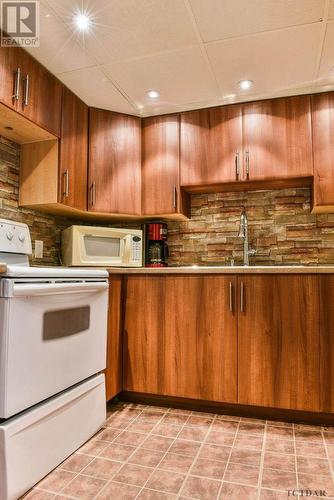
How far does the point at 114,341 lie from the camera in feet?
7.24

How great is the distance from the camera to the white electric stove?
129 cm

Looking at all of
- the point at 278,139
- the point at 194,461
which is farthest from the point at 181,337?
the point at 278,139

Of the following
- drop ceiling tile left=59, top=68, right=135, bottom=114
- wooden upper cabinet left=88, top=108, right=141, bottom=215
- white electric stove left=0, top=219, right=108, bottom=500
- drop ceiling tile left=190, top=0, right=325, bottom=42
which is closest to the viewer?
white electric stove left=0, top=219, right=108, bottom=500

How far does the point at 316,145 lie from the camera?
2377 mm

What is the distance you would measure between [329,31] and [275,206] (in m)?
1.18

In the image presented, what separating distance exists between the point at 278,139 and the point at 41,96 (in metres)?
1.59

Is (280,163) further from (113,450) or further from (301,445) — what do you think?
(113,450)

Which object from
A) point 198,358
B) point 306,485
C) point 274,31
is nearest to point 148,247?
point 198,358

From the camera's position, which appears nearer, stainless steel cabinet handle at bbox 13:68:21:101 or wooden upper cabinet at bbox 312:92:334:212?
stainless steel cabinet handle at bbox 13:68:21:101

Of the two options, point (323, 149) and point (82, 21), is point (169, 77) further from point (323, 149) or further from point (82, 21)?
point (323, 149)

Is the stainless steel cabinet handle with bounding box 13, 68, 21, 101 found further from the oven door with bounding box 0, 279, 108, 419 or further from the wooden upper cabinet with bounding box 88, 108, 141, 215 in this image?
the oven door with bounding box 0, 279, 108, 419

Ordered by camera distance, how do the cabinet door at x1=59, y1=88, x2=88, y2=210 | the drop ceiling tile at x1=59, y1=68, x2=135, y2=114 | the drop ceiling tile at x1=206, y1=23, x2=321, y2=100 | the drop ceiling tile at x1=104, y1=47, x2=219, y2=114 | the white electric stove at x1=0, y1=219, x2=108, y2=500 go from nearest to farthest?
1. the white electric stove at x1=0, y1=219, x2=108, y2=500
2. the drop ceiling tile at x1=206, y1=23, x2=321, y2=100
3. the drop ceiling tile at x1=104, y1=47, x2=219, y2=114
4. the drop ceiling tile at x1=59, y1=68, x2=135, y2=114
5. the cabinet door at x1=59, y1=88, x2=88, y2=210

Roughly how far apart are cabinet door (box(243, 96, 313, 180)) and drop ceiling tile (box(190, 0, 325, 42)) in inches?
28.3

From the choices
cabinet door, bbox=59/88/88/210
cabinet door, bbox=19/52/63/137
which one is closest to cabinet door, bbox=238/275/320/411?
cabinet door, bbox=59/88/88/210
